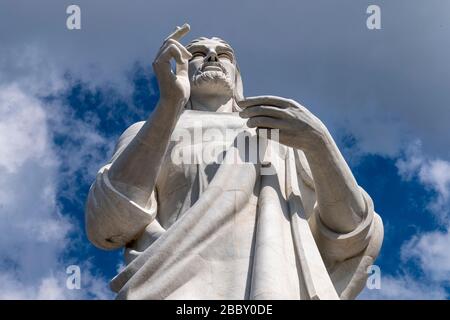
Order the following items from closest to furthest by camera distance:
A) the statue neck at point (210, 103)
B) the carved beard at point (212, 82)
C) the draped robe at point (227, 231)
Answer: the draped robe at point (227, 231) → the carved beard at point (212, 82) → the statue neck at point (210, 103)

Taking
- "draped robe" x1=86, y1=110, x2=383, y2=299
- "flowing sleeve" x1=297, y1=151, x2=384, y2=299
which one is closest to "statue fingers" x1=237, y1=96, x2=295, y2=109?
"draped robe" x1=86, y1=110, x2=383, y2=299

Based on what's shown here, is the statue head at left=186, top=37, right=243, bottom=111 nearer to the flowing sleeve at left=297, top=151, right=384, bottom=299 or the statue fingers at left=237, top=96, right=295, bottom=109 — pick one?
the statue fingers at left=237, top=96, right=295, bottom=109

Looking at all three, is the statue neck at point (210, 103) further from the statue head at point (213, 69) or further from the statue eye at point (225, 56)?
the statue eye at point (225, 56)

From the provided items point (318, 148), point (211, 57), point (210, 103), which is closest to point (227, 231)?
point (318, 148)

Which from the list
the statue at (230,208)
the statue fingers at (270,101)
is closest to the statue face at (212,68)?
the statue at (230,208)

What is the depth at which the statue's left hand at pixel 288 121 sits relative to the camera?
44.3 feet

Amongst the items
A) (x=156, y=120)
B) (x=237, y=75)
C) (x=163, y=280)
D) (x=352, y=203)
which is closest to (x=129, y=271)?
(x=163, y=280)

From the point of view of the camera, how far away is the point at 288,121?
1352cm

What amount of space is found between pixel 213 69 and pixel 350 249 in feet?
9.35

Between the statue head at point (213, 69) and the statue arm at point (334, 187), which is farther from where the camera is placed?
the statue head at point (213, 69)

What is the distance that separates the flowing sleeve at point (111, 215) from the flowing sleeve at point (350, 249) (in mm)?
1874

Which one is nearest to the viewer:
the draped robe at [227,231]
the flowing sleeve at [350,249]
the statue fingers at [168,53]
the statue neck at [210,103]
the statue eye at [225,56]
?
the draped robe at [227,231]

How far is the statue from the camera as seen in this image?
12.8 meters

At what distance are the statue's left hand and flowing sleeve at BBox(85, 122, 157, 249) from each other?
4.91ft
